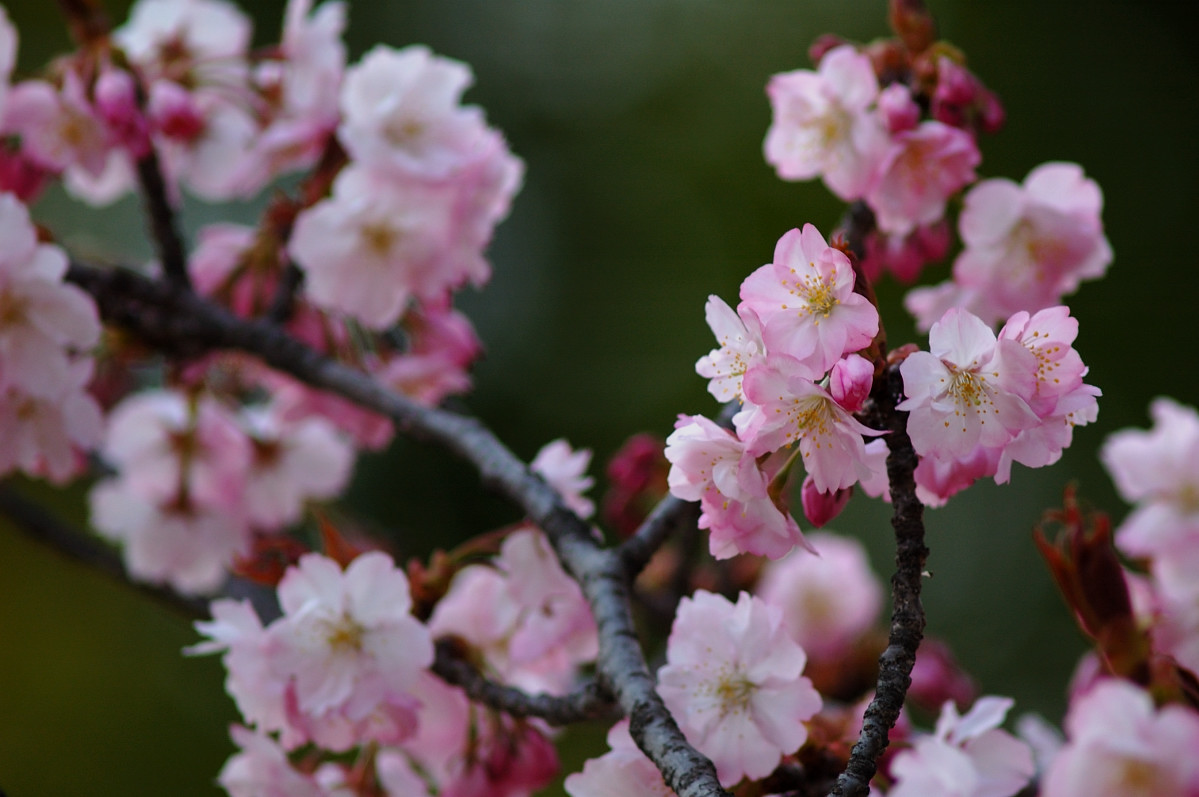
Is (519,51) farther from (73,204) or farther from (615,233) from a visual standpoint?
(73,204)

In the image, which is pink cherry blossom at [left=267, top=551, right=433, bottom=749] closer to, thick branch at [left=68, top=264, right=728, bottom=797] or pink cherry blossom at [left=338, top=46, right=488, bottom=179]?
thick branch at [left=68, top=264, right=728, bottom=797]

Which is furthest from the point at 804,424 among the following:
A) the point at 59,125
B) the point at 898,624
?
the point at 59,125

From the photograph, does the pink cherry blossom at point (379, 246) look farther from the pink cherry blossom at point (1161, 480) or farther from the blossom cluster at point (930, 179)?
the pink cherry blossom at point (1161, 480)

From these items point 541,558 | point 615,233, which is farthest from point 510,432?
point 541,558

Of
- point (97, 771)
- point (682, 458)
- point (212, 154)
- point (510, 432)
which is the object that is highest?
point (682, 458)

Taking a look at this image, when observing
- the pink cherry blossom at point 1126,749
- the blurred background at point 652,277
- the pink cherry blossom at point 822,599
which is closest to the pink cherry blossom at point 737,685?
the pink cherry blossom at point 1126,749

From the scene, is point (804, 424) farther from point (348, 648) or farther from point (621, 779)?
point (348, 648)
